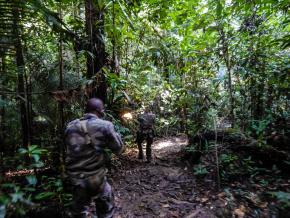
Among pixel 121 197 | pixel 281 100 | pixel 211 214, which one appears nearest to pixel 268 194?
pixel 211 214

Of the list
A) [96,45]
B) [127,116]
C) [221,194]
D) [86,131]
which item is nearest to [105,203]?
[86,131]

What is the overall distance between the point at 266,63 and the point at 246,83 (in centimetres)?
83

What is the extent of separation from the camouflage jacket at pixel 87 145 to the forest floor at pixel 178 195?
177cm

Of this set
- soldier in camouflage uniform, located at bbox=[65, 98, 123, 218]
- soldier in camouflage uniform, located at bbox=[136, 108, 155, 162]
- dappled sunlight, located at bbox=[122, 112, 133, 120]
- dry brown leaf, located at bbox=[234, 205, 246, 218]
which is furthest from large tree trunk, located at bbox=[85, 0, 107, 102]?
dry brown leaf, located at bbox=[234, 205, 246, 218]

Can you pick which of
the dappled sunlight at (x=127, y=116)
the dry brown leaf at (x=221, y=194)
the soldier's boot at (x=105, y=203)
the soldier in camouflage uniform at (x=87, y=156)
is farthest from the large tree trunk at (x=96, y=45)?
the dry brown leaf at (x=221, y=194)

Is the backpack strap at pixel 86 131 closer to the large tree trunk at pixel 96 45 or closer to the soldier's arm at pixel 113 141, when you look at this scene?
the soldier's arm at pixel 113 141

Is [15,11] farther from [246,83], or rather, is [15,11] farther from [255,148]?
[246,83]

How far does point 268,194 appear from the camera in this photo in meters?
4.86

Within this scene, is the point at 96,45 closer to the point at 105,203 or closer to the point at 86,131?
the point at 86,131

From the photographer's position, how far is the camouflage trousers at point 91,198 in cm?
344

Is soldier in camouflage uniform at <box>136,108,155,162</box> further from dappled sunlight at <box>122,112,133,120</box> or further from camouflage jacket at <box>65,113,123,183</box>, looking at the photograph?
camouflage jacket at <box>65,113,123,183</box>

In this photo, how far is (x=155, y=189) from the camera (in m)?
5.83

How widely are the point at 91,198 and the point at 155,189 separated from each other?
260cm

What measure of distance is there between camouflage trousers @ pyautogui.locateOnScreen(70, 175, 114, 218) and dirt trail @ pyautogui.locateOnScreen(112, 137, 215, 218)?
1.17m
